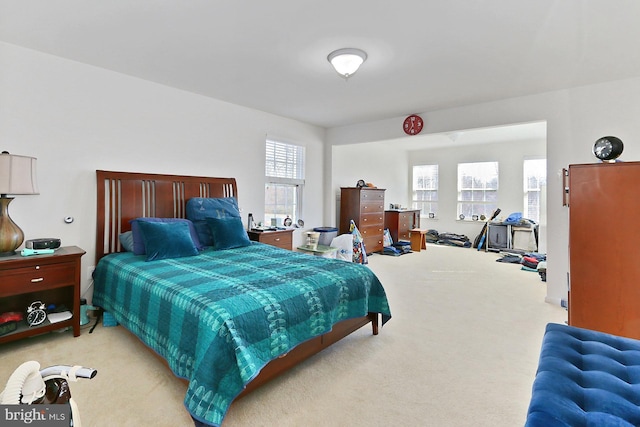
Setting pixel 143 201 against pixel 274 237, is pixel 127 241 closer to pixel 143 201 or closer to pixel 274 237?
pixel 143 201

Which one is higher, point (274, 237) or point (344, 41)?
point (344, 41)

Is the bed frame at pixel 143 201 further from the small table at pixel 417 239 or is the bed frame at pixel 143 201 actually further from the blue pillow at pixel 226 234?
the small table at pixel 417 239

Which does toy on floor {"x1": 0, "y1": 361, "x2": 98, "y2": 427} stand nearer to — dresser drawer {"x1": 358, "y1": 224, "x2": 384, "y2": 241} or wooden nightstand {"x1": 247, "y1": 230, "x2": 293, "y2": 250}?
wooden nightstand {"x1": 247, "y1": 230, "x2": 293, "y2": 250}

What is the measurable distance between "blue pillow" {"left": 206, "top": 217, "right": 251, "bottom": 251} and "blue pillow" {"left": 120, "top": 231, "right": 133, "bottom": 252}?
2.63ft

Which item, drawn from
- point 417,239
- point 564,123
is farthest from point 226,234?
point 417,239

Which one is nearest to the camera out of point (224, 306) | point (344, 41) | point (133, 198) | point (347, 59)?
point (224, 306)

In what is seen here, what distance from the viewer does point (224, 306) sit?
5.96 feet

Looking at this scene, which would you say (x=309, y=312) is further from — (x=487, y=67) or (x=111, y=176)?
(x=487, y=67)

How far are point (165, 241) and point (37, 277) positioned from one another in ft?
3.21

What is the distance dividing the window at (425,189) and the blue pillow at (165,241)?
23.6 ft

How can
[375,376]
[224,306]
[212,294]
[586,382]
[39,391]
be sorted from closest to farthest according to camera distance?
[39,391]
[586,382]
[224,306]
[212,294]
[375,376]

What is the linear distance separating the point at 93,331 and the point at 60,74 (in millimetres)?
2520

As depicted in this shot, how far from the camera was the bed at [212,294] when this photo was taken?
168cm

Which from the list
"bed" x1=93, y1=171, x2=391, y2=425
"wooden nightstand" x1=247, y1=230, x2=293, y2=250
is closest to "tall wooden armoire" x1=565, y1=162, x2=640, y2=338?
"bed" x1=93, y1=171, x2=391, y2=425
